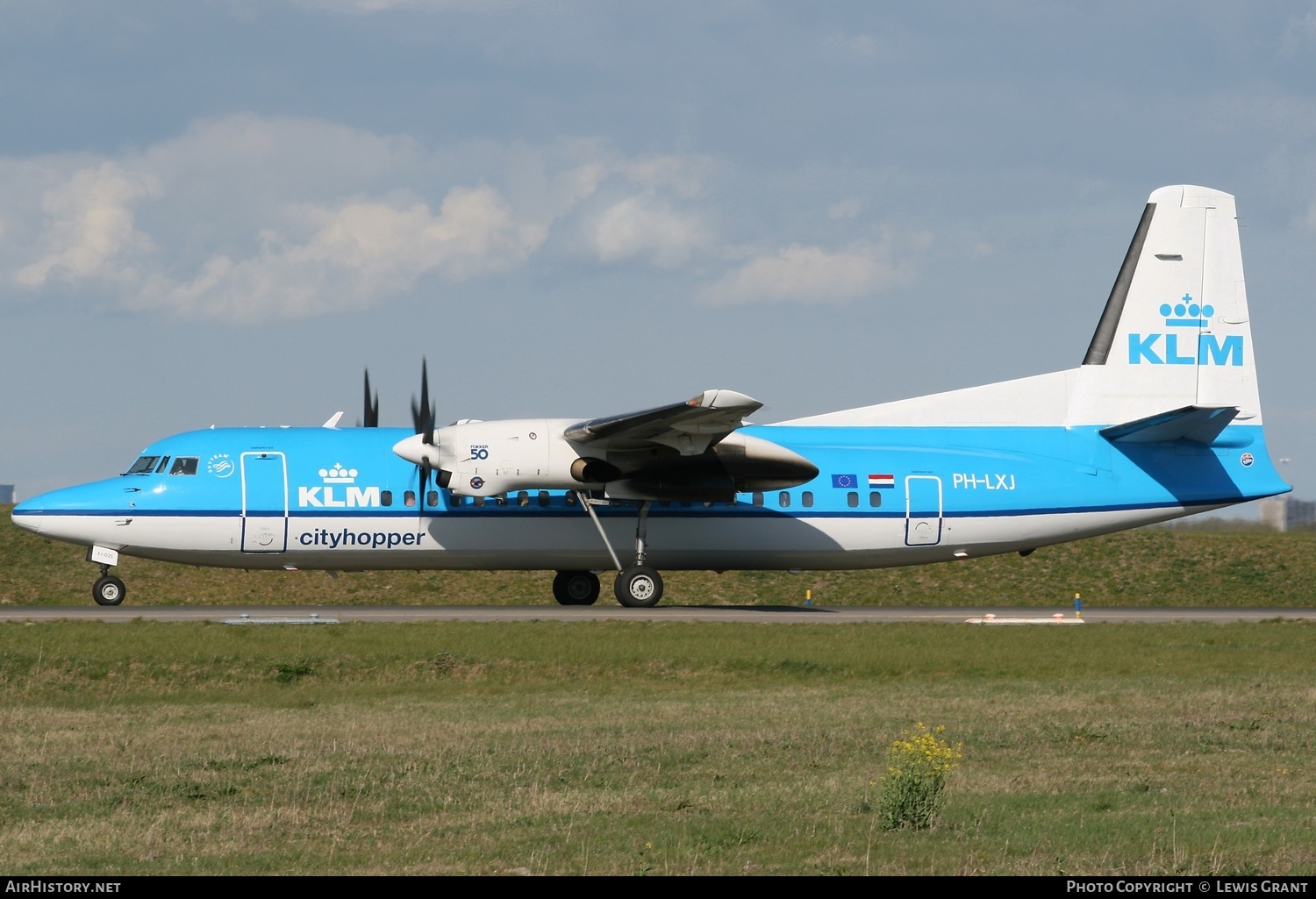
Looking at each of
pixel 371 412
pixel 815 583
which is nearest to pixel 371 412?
pixel 371 412

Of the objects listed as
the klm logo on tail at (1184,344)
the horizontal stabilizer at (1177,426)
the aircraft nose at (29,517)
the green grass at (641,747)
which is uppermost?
the klm logo on tail at (1184,344)

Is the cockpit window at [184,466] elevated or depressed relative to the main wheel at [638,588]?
elevated

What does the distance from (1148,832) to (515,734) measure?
724cm

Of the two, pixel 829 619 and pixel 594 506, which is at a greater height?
pixel 594 506

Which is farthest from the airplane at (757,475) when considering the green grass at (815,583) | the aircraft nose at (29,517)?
the green grass at (815,583)

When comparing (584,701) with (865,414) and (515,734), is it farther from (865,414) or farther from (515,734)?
(865,414)

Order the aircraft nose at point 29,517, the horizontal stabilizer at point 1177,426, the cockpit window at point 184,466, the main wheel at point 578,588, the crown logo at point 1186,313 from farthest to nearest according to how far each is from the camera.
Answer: the crown logo at point 1186,313 → the main wheel at point 578,588 → the horizontal stabilizer at point 1177,426 → the cockpit window at point 184,466 → the aircraft nose at point 29,517

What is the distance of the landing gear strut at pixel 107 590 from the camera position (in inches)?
1051

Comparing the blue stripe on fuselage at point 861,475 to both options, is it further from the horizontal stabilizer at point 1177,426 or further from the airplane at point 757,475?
the horizontal stabilizer at point 1177,426

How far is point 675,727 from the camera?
1534cm

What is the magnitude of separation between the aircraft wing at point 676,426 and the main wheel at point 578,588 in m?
4.78

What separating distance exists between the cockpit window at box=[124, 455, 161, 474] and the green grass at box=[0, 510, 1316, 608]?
41.3 ft

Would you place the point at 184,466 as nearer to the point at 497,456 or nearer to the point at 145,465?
the point at 145,465
